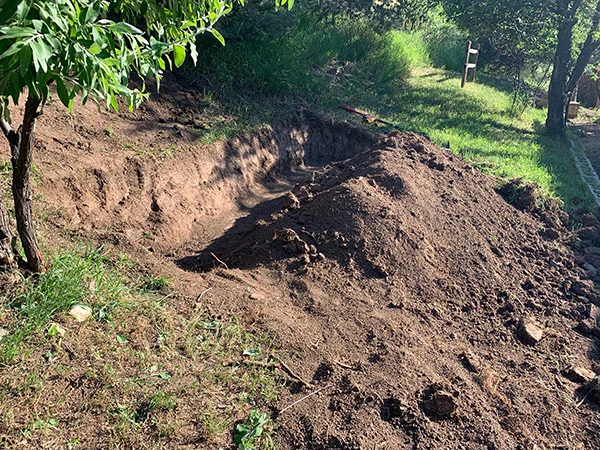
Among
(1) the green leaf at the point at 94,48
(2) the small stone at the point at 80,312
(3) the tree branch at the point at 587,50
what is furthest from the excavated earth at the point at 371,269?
(3) the tree branch at the point at 587,50

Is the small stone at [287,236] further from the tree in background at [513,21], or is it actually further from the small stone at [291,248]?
the tree in background at [513,21]

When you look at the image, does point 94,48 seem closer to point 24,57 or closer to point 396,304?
point 24,57

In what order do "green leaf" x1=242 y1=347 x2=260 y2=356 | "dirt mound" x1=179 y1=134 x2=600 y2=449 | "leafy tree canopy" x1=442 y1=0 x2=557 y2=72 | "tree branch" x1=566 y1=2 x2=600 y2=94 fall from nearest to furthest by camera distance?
"dirt mound" x1=179 y1=134 x2=600 y2=449 < "green leaf" x1=242 y1=347 x2=260 y2=356 < "tree branch" x1=566 y1=2 x2=600 y2=94 < "leafy tree canopy" x1=442 y1=0 x2=557 y2=72

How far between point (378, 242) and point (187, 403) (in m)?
2.56

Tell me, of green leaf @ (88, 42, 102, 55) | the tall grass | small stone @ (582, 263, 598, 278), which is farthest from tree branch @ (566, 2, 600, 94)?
green leaf @ (88, 42, 102, 55)

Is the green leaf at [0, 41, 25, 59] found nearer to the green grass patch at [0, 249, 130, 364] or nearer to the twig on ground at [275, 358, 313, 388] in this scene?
the green grass patch at [0, 249, 130, 364]

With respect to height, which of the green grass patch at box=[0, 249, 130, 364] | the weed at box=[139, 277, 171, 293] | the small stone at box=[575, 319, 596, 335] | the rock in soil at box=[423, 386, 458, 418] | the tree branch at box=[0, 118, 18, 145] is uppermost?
the tree branch at box=[0, 118, 18, 145]

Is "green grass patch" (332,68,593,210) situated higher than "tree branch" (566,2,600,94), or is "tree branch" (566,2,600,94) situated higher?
"tree branch" (566,2,600,94)

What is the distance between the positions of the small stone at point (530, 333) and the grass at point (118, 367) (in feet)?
7.68

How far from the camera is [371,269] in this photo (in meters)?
4.76

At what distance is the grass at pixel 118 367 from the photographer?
267 cm

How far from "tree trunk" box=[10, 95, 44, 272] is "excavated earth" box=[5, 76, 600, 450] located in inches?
→ 33.4

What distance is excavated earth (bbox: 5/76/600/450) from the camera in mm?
3340

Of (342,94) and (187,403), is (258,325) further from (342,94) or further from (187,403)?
(342,94)
